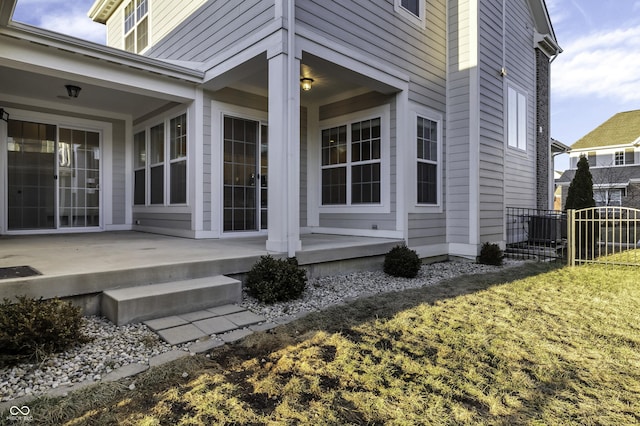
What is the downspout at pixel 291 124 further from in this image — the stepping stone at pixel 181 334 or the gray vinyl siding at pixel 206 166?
the gray vinyl siding at pixel 206 166

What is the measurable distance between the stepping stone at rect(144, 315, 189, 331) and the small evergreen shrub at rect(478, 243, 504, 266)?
5.38 metres

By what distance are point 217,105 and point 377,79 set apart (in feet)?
8.73

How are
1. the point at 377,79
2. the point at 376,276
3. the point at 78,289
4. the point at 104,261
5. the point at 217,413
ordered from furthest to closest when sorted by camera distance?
the point at 377,79 < the point at 376,276 < the point at 104,261 < the point at 78,289 < the point at 217,413

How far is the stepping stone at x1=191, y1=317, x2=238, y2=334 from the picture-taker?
2874 millimetres

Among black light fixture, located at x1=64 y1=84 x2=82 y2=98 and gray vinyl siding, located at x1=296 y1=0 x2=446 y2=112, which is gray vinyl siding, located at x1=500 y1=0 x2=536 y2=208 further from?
black light fixture, located at x1=64 y1=84 x2=82 y2=98

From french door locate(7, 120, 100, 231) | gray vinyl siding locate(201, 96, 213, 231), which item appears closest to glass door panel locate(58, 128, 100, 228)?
french door locate(7, 120, 100, 231)

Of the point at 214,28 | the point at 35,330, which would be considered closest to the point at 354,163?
the point at 214,28

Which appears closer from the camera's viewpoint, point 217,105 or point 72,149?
point 217,105

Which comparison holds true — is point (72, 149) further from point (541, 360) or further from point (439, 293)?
point (541, 360)

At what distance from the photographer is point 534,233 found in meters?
8.45

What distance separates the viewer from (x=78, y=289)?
2971 millimetres

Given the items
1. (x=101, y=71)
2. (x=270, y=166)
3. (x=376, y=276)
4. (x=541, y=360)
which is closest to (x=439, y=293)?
(x=376, y=276)

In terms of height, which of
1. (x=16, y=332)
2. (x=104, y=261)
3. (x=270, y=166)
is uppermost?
(x=270, y=166)

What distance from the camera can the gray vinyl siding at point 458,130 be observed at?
6.79 metres
